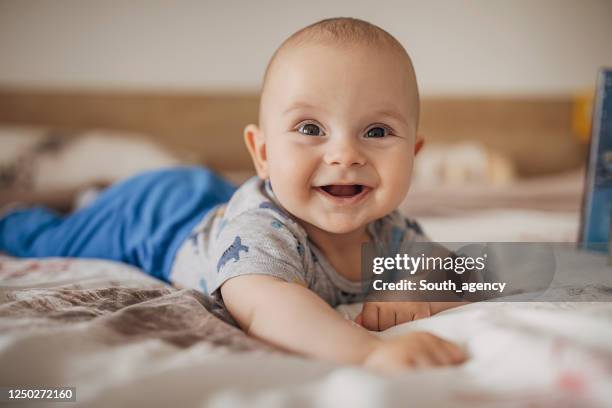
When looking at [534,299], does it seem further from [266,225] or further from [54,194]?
[54,194]

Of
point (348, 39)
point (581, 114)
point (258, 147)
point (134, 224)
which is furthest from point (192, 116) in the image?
point (581, 114)

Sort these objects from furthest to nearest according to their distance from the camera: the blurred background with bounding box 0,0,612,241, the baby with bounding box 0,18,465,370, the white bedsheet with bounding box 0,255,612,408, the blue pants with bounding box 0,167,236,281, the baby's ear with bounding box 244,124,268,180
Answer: the blurred background with bounding box 0,0,612,241
the blue pants with bounding box 0,167,236,281
the baby's ear with bounding box 244,124,268,180
the baby with bounding box 0,18,465,370
the white bedsheet with bounding box 0,255,612,408

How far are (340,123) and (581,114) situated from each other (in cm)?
240

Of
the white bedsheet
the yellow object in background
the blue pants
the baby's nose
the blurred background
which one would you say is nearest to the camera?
the white bedsheet

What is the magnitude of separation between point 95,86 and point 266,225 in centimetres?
182

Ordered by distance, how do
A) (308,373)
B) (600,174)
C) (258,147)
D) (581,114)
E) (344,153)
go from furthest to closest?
1. (581,114)
2. (600,174)
3. (258,147)
4. (344,153)
5. (308,373)

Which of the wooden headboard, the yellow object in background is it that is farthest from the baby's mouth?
the yellow object in background

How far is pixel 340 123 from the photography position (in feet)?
2.05

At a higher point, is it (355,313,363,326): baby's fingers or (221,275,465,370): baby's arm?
(221,275,465,370): baby's arm

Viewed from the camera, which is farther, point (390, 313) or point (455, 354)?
point (390, 313)

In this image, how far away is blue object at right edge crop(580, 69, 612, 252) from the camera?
3.42 feet

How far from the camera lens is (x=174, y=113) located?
2223 mm

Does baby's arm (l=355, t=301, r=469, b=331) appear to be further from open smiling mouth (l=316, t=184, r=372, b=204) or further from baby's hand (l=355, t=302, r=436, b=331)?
open smiling mouth (l=316, t=184, r=372, b=204)

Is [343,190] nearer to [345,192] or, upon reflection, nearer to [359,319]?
[345,192]
